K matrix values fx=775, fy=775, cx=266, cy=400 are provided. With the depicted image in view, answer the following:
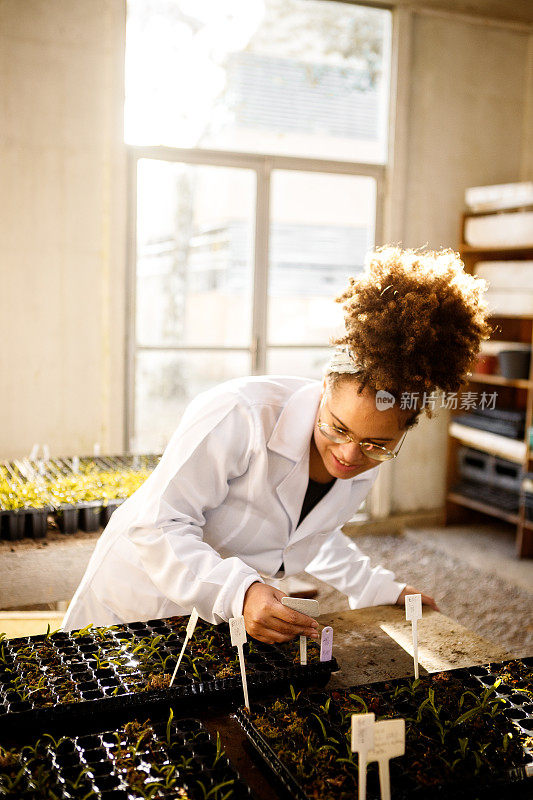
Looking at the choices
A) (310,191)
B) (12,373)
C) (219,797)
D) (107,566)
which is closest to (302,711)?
(219,797)

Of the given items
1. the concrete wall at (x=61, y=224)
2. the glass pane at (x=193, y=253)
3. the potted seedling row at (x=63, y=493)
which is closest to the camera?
the potted seedling row at (x=63, y=493)

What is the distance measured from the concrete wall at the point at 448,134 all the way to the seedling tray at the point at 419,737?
11.9ft

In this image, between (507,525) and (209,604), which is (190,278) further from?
(209,604)

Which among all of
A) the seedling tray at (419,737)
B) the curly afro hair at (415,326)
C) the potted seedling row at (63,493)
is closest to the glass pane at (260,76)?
the potted seedling row at (63,493)

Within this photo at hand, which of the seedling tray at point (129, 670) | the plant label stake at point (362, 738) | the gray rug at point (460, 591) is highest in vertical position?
the plant label stake at point (362, 738)

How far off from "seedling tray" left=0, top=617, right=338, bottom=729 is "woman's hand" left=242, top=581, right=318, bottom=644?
2.5 inches

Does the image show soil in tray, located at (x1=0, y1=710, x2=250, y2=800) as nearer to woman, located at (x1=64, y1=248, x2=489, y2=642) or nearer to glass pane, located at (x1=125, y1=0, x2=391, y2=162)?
woman, located at (x1=64, y1=248, x2=489, y2=642)

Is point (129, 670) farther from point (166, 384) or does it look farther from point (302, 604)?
point (166, 384)

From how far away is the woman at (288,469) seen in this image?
5.03ft

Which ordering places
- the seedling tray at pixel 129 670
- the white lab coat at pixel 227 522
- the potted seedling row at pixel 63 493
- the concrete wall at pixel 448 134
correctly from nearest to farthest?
the seedling tray at pixel 129 670, the white lab coat at pixel 227 522, the potted seedling row at pixel 63 493, the concrete wall at pixel 448 134

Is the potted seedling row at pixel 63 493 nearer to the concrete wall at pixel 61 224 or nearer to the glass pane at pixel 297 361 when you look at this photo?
the concrete wall at pixel 61 224

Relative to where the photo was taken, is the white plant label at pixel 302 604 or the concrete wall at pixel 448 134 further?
the concrete wall at pixel 448 134

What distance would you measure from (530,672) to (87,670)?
2.90ft

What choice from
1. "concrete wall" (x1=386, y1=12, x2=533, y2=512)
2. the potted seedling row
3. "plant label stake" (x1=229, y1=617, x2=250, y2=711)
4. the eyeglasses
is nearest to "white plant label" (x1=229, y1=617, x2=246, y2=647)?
"plant label stake" (x1=229, y1=617, x2=250, y2=711)
